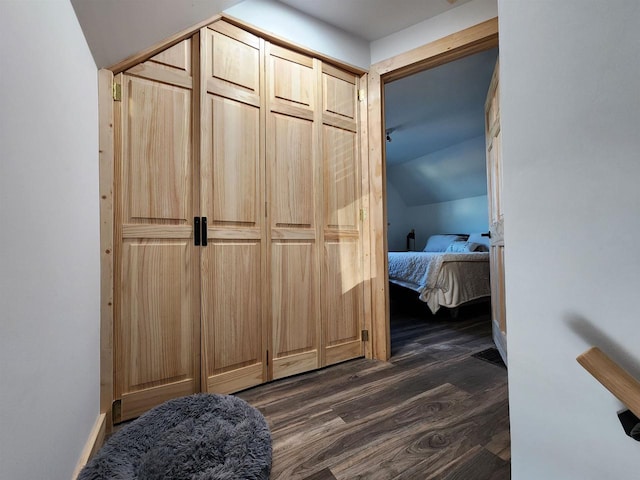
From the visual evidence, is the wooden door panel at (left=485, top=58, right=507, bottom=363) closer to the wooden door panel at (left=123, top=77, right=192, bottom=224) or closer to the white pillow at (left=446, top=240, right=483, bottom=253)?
the wooden door panel at (left=123, top=77, right=192, bottom=224)

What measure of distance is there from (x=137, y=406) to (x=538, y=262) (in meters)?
1.81

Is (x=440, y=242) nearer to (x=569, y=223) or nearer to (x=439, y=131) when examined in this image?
(x=439, y=131)

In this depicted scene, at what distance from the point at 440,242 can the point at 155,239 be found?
5286 millimetres

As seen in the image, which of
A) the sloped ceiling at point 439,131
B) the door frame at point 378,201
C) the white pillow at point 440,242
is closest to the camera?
the door frame at point 378,201

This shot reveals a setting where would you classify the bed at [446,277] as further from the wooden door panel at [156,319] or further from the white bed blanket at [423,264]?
the wooden door panel at [156,319]

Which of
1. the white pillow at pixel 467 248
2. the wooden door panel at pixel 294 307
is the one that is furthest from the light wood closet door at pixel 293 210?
the white pillow at pixel 467 248

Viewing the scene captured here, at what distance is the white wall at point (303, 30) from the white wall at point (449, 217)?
431 centimetres

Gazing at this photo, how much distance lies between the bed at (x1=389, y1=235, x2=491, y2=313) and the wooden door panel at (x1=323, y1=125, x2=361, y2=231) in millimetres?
1743

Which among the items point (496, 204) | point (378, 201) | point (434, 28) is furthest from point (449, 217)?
point (434, 28)

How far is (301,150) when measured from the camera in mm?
1991

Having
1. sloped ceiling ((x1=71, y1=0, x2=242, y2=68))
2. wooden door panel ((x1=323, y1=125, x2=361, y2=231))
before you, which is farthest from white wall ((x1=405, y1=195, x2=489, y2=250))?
sloped ceiling ((x1=71, y1=0, x2=242, y2=68))

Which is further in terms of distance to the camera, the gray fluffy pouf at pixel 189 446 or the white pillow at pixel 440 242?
the white pillow at pixel 440 242

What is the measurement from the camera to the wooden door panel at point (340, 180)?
83.1 inches

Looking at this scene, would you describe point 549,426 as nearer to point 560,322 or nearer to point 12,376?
point 560,322
